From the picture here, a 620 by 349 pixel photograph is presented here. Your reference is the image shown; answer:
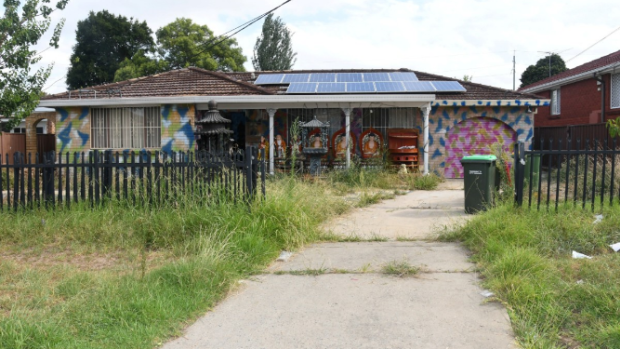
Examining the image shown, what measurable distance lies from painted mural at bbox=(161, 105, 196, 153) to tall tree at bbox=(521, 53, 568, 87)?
41084 millimetres

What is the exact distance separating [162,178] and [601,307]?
6082mm

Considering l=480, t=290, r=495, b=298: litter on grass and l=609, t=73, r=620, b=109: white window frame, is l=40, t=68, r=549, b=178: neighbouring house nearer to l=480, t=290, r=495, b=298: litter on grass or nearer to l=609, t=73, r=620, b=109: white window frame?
l=609, t=73, r=620, b=109: white window frame

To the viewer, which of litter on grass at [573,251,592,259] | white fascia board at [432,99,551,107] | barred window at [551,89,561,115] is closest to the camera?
litter on grass at [573,251,592,259]

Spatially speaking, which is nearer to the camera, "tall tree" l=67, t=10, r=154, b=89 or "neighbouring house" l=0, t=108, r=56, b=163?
"neighbouring house" l=0, t=108, r=56, b=163

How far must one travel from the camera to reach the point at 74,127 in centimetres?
1773

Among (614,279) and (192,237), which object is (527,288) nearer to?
(614,279)

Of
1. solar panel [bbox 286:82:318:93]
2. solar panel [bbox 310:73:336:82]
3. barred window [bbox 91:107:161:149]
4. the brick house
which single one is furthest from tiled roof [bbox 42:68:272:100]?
the brick house

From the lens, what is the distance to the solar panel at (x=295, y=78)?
1961cm

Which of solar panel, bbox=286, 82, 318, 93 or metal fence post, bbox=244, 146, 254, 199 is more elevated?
solar panel, bbox=286, 82, 318, 93

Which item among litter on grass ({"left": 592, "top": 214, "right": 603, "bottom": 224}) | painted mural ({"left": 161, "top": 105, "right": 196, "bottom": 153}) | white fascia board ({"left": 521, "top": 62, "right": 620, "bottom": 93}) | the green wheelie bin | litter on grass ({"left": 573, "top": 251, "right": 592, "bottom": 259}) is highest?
white fascia board ({"left": 521, "top": 62, "right": 620, "bottom": 93})

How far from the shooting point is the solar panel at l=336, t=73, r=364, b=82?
774 inches

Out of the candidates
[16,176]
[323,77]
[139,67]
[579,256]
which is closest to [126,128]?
[323,77]

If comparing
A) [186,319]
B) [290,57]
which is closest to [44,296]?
[186,319]

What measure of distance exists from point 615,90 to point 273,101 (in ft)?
43.3
